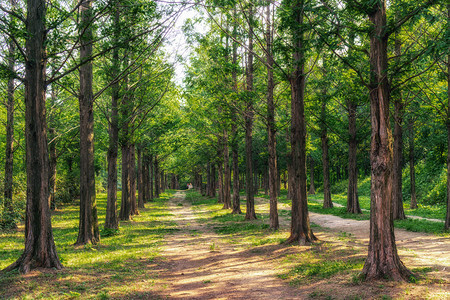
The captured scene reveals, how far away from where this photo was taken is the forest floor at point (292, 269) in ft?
20.4

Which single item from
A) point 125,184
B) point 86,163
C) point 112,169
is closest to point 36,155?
point 86,163

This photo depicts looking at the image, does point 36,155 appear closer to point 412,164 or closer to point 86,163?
point 86,163

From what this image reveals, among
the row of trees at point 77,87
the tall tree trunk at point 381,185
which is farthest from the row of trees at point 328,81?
the row of trees at point 77,87

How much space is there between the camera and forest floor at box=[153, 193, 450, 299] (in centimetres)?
623

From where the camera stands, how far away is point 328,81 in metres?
14.7

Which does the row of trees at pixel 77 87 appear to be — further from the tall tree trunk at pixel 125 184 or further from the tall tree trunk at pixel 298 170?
the tall tree trunk at pixel 298 170

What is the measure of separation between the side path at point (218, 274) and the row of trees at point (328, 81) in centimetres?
193

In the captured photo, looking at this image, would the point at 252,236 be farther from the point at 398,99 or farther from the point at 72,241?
the point at 398,99

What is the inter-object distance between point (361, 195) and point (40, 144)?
129 feet

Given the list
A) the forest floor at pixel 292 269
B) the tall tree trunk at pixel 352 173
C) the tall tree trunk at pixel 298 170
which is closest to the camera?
the forest floor at pixel 292 269

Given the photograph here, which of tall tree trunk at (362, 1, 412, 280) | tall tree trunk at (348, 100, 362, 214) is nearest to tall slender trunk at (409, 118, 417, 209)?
tall tree trunk at (348, 100, 362, 214)

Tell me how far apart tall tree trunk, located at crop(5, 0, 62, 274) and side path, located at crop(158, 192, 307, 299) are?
2871 millimetres

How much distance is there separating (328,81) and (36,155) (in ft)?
38.5

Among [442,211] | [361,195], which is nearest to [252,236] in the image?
[442,211]
